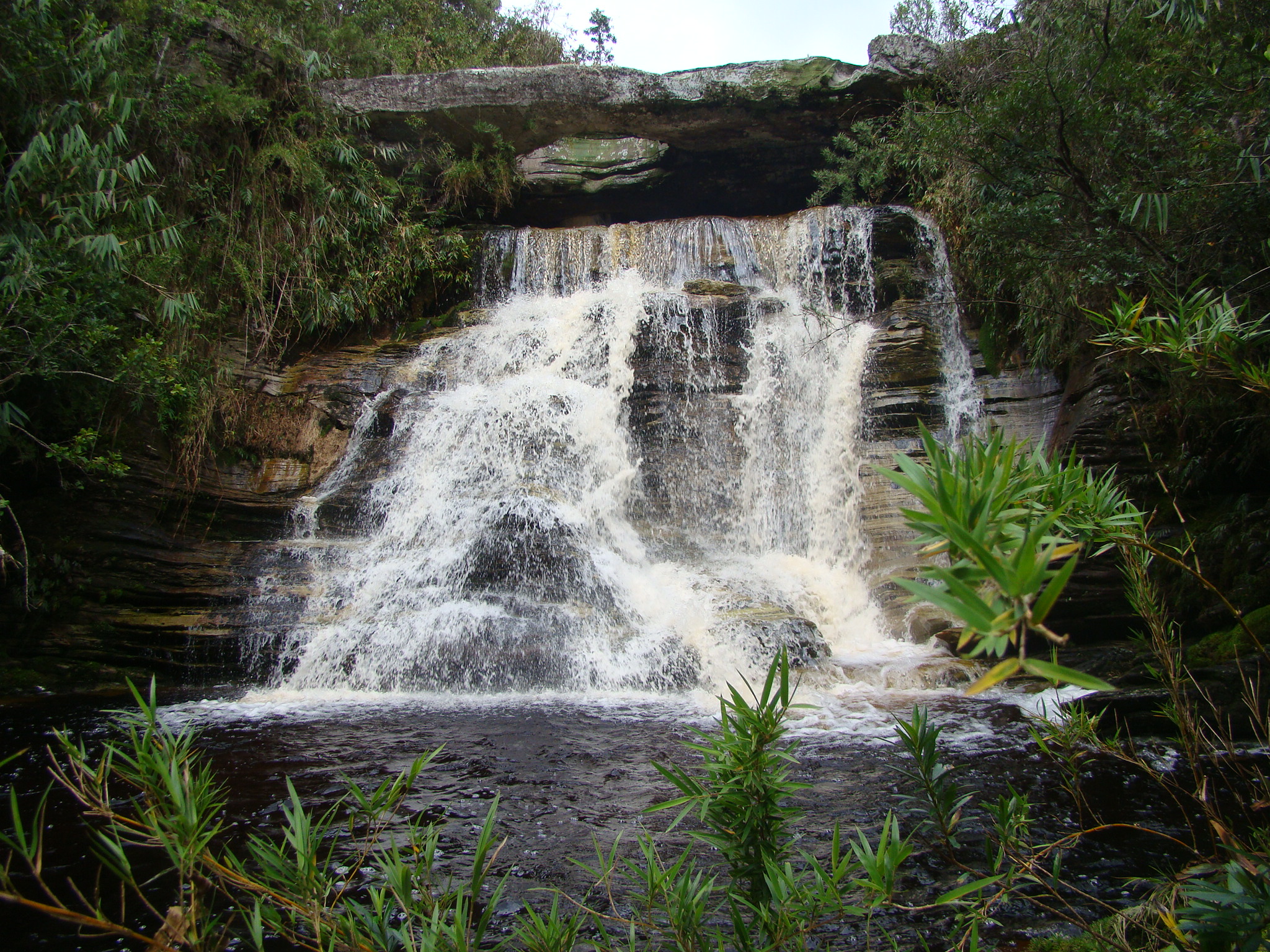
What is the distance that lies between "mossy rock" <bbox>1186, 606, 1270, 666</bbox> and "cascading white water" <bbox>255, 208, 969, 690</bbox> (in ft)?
9.17

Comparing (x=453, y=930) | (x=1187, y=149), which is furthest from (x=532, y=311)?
(x=453, y=930)

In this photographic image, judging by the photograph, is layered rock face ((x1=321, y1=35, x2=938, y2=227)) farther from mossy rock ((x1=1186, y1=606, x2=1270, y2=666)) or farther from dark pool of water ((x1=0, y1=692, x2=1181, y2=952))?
→ mossy rock ((x1=1186, y1=606, x2=1270, y2=666))

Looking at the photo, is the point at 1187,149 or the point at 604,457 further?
the point at 604,457

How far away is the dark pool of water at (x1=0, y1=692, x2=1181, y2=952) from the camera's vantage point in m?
3.12

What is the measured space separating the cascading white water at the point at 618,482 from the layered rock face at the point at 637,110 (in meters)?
2.03

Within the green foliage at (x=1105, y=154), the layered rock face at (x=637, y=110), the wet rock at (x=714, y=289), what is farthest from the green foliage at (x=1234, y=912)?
the layered rock face at (x=637, y=110)

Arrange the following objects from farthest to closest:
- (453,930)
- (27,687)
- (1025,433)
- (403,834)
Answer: (1025,433), (27,687), (403,834), (453,930)

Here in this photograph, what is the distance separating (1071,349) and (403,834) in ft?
28.7

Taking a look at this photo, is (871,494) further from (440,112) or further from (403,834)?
(440,112)

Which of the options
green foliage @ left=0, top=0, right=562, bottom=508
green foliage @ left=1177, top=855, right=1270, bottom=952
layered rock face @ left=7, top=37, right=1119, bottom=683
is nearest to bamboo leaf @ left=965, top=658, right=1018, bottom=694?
green foliage @ left=1177, top=855, right=1270, bottom=952

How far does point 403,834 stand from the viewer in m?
3.52

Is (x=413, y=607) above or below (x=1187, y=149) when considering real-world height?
below

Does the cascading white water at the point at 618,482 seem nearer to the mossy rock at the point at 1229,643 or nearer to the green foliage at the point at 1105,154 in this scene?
the green foliage at the point at 1105,154

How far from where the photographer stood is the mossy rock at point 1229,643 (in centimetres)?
511
